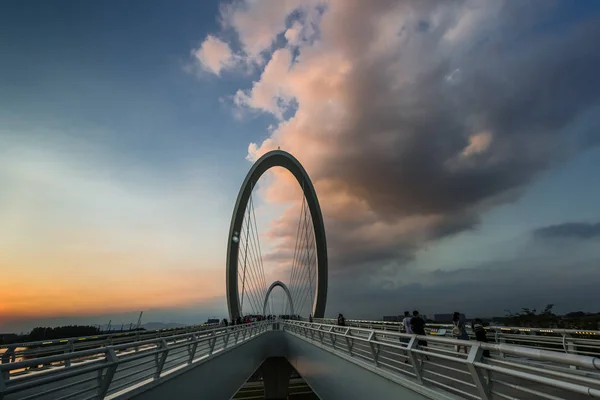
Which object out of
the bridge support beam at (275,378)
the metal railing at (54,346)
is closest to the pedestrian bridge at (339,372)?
the metal railing at (54,346)

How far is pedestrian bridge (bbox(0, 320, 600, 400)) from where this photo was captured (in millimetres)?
3834

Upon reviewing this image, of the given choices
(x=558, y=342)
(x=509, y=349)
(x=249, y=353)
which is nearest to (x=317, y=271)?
(x=249, y=353)

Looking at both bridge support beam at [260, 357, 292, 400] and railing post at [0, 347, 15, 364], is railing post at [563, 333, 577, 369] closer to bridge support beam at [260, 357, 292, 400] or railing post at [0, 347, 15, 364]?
railing post at [0, 347, 15, 364]

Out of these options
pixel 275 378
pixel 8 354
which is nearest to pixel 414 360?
pixel 8 354

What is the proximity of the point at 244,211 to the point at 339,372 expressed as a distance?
120 feet

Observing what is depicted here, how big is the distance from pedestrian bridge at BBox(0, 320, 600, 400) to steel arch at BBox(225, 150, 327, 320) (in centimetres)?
2595

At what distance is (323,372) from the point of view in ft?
40.9

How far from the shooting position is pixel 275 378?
134ft

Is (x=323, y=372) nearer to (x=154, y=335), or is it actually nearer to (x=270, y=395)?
(x=154, y=335)

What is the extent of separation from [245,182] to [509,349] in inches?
1660

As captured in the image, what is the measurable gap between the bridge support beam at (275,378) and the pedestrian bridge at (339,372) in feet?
85.5

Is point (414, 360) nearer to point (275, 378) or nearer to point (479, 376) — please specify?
point (479, 376)

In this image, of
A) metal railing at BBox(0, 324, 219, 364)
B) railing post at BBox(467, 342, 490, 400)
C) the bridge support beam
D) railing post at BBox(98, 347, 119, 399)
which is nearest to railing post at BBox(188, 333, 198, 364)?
metal railing at BBox(0, 324, 219, 364)

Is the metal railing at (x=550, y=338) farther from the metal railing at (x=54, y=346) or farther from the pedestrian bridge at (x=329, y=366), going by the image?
the metal railing at (x=54, y=346)
